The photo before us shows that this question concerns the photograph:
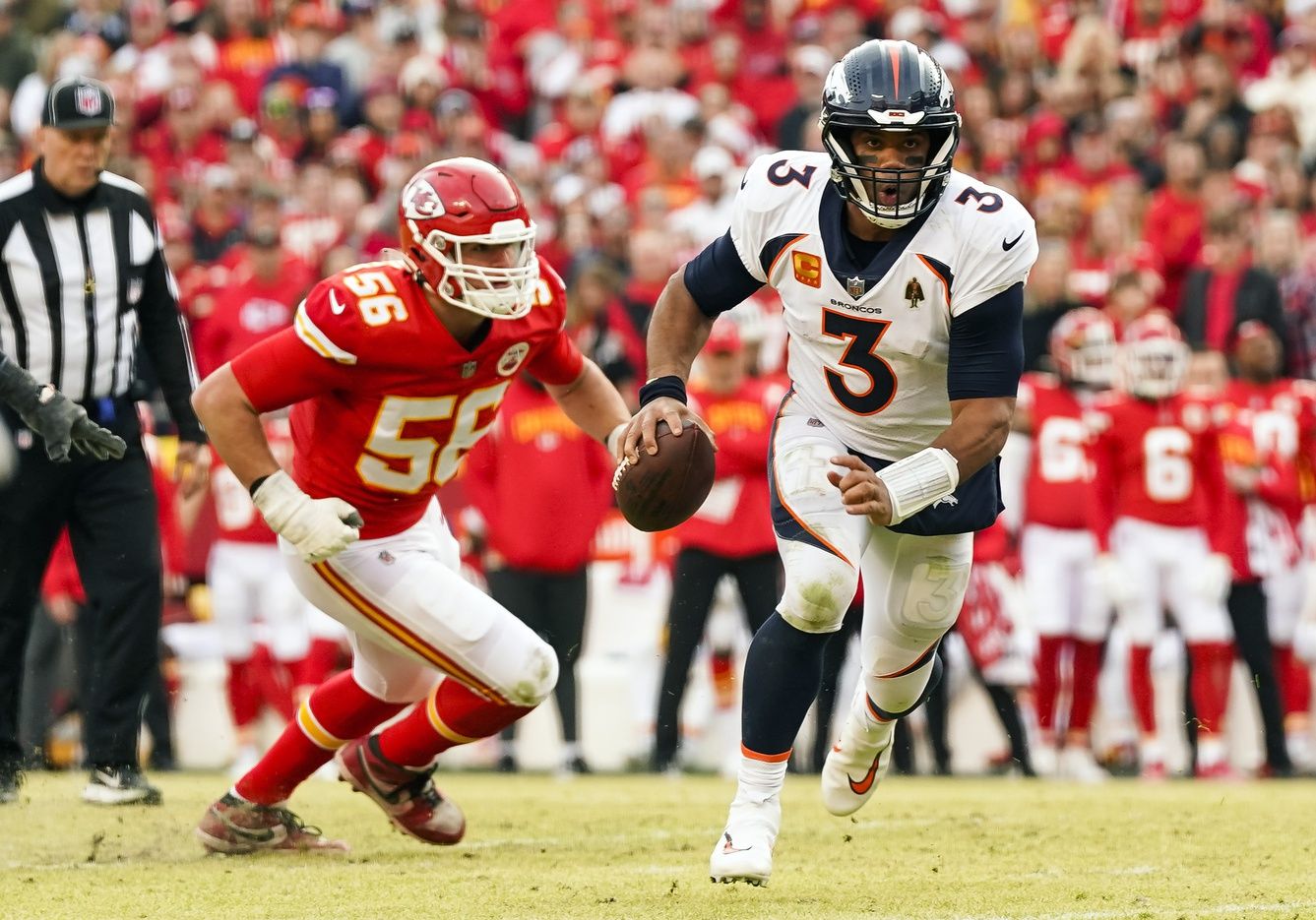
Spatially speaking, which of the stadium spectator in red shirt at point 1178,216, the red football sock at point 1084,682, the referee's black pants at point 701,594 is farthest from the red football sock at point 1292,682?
the referee's black pants at point 701,594

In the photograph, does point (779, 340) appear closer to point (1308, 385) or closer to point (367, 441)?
point (1308, 385)

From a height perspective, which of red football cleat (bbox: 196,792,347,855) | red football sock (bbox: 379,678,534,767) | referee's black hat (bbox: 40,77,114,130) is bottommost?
red football cleat (bbox: 196,792,347,855)

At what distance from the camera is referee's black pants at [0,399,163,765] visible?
20.4 ft

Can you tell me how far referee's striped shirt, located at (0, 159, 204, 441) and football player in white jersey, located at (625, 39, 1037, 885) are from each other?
2.13m

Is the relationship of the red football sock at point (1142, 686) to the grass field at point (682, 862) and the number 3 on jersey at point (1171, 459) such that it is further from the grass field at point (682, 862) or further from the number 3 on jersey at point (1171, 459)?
the grass field at point (682, 862)

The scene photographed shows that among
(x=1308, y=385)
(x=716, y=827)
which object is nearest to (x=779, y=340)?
(x=1308, y=385)

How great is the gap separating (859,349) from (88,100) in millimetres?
2739

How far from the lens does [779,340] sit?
10.3 metres

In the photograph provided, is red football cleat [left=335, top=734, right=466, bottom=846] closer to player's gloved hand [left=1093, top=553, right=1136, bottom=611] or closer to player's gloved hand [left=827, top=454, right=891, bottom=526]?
player's gloved hand [left=827, top=454, right=891, bottom=526]

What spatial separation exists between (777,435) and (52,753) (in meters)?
5.80

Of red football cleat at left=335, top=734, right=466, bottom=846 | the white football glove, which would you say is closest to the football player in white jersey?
the white football glove

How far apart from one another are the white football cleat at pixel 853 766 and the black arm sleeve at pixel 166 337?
8.05 feet

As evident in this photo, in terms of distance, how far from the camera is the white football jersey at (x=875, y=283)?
470 centimetres

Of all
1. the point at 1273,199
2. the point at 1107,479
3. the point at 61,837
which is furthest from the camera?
the point at 1273,199
